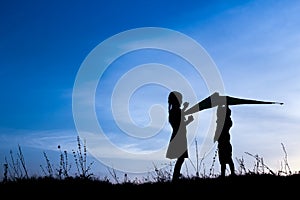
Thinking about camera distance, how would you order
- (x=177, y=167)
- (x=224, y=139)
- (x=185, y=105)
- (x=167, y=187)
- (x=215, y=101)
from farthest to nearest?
(x=215, y=101), (x=224, y=139), (x=185, y=105), (x=177, y=167), (x=167, y=187)

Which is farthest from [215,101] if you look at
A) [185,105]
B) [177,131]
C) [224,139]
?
[177,131]

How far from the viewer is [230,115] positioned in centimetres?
1259

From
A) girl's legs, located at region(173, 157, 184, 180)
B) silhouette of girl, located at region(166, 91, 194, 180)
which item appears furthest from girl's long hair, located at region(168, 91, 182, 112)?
girl's legs, located at region(173, 157, 184, 180)

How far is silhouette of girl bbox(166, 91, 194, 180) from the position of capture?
35.9 feet

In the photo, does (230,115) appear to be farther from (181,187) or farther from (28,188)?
(28,188)

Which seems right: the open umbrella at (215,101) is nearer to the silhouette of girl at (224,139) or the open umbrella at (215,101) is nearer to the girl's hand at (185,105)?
the silhouette of girl at (224,139)

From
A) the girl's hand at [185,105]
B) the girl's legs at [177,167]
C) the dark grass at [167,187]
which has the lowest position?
the dark grass at [167,187]

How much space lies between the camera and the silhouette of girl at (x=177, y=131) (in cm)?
1093

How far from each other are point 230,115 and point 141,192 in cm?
482

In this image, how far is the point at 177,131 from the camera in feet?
36.3

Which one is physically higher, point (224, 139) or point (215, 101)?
point (215, 101)

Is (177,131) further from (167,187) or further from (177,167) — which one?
(167,187)

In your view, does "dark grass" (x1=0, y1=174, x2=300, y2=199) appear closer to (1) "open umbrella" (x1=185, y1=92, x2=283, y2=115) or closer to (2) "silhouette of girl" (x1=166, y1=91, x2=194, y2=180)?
(2) "silhouette of girl" (x1=166, y1=91, x2=194, y2=180)

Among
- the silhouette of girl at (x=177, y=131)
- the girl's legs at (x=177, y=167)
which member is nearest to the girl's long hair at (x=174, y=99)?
the silhouette of girl at (x=177, y=131)
